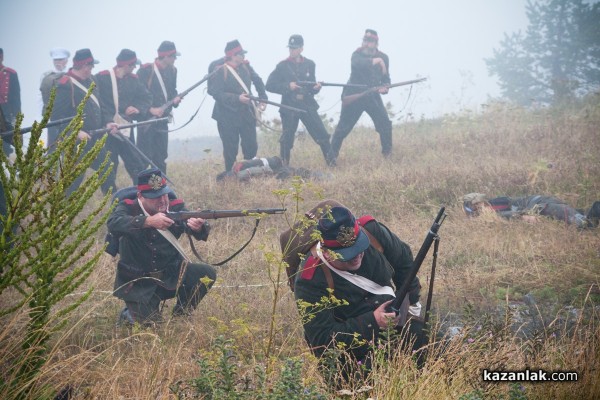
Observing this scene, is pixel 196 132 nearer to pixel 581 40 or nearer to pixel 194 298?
pixel 581 40

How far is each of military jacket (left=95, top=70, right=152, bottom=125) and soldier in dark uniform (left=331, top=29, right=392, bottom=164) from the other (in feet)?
12.0

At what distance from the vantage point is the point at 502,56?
26.4 meters

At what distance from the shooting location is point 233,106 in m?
10.8

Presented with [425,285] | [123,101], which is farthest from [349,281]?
[123,101]

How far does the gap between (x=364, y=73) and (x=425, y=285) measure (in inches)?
264

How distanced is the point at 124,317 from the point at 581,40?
20.8m

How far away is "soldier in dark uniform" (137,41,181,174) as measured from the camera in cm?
1060

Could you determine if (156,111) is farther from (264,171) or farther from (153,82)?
(264,171)

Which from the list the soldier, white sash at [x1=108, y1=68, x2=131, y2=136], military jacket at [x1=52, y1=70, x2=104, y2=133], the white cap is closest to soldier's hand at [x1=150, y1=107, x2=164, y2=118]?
white sash at [x1=108, y1=68, x2=131, y2=136]

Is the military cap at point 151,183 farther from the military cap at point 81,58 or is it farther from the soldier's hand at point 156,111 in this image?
the soldier's hand at point 156,111

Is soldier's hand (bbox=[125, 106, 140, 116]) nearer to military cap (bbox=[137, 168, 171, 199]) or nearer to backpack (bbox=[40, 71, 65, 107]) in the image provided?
backpack (bbox=[40, 71, 65, 107])

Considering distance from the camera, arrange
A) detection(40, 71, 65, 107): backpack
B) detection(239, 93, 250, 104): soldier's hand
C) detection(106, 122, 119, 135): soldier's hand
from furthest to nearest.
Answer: detection(239, 93, 250, 104): soldier's hand < detection(106, 122, 119, 135): soldier's hand < detection(40, 71, 65, 107): backpack

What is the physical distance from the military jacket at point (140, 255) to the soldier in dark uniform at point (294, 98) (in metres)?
5.68

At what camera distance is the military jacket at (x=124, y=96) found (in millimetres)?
10156
